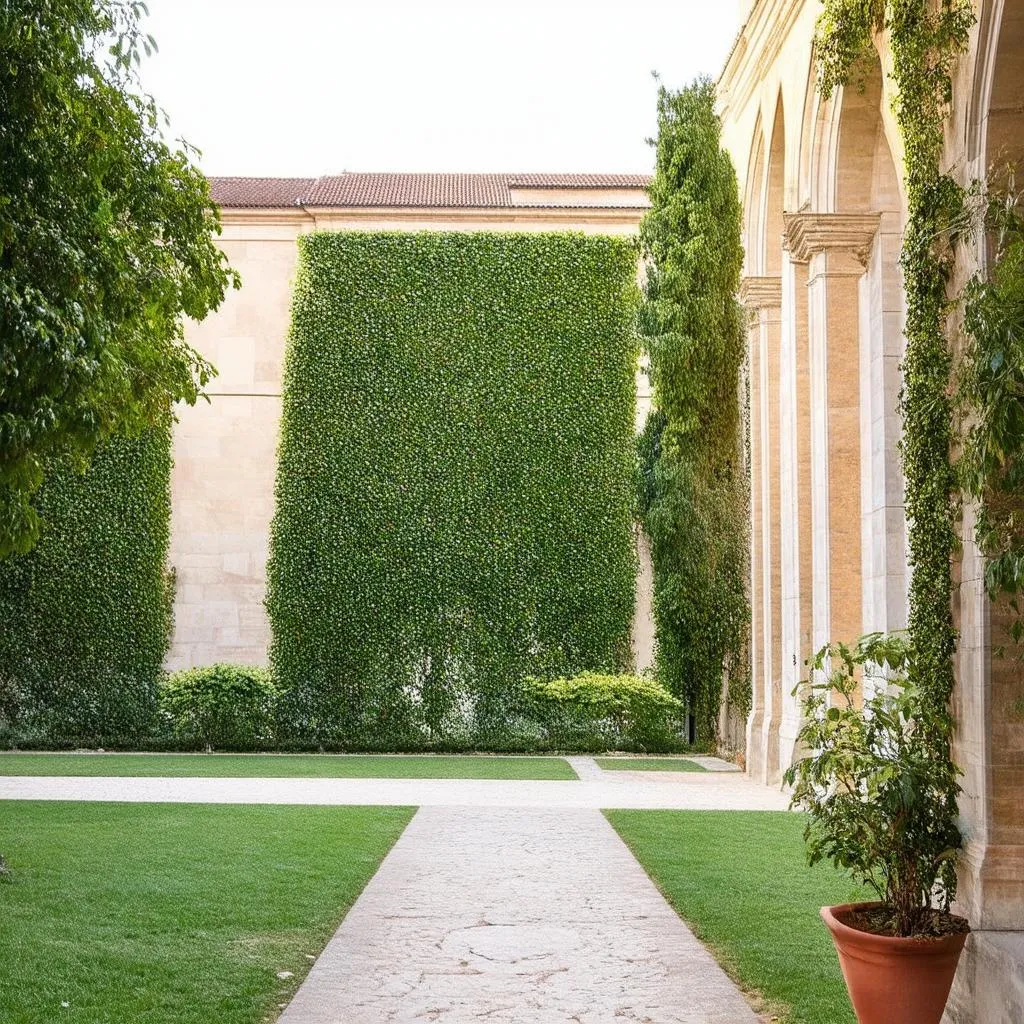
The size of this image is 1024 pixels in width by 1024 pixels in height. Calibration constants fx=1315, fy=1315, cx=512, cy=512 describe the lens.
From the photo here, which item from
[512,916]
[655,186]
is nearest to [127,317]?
[512,916]

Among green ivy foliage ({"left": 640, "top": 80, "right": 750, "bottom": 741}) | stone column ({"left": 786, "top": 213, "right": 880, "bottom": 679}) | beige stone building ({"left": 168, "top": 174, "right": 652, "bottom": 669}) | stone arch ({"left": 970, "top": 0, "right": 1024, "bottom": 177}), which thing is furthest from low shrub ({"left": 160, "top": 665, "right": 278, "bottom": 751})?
stone arch ({"left": 970, "top": 0, "right": 1024, "bottom": 177})

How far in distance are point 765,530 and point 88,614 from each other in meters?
11.4

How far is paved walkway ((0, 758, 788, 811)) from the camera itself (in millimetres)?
13477

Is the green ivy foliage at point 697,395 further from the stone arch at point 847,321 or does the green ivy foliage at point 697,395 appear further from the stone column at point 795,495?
the stone arch at point 847,321

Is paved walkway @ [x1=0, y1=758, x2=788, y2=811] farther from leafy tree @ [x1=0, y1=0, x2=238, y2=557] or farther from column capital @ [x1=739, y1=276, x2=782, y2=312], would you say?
column capital @ [x1=739, y1=276, x2=782, y2=312]

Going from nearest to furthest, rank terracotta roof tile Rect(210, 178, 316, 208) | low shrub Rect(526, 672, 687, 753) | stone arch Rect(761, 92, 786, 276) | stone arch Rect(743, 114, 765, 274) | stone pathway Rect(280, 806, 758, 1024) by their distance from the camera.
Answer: stone pathway Rect(280, 806, 758, 1024)
stone arch Rect(761, 92, 786, 276)
stone arch Rect(743, 114, 765, 274)
low shrub Rect(526, 672, 687, 753)
terracotta roof tile Rect(210, 178, 316, 208)

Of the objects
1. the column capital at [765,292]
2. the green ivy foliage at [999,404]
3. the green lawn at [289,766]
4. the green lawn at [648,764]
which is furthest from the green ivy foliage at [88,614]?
the green ivy foliage at [999,404]

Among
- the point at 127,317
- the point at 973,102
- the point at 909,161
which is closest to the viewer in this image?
the point at 973,102

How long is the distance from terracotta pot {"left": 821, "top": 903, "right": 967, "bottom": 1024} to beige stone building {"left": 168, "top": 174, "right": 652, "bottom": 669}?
16135 mm

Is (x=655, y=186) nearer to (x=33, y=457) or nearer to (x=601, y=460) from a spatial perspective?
(x=601, y=460)

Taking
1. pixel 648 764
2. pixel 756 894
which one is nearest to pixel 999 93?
pixel 756 894

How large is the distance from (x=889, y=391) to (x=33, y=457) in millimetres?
6671

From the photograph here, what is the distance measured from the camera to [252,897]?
824 cm

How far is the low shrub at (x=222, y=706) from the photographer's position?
20.4 meters
